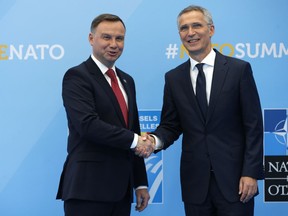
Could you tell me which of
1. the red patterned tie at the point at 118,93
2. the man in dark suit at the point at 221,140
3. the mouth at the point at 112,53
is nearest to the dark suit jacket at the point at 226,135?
the man in dark suit at the point at 221,140

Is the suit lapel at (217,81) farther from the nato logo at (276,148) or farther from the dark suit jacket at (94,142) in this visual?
the nato logo at (276,148)

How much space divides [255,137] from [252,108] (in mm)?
140

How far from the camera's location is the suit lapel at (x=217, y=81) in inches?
82.0

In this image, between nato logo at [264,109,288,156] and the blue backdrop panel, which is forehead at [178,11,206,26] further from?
nato logo at [264,109,288,156]

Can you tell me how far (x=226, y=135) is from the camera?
209cm

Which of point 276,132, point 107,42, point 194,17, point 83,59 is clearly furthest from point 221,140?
point 83,59

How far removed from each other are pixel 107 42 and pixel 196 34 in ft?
1.50

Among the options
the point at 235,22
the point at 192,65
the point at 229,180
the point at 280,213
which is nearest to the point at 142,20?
the point at 235,22

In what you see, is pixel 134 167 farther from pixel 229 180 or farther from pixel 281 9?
pixel 281 9

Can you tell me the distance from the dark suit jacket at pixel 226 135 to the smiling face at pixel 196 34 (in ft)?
0.33

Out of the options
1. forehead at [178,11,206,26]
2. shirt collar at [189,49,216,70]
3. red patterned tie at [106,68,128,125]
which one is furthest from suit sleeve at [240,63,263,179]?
red patterned tie at [106,68,128,125]

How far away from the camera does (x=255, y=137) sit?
2.07m

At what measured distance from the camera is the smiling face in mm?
2189

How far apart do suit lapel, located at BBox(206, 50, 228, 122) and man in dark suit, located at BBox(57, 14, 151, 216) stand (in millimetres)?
389
